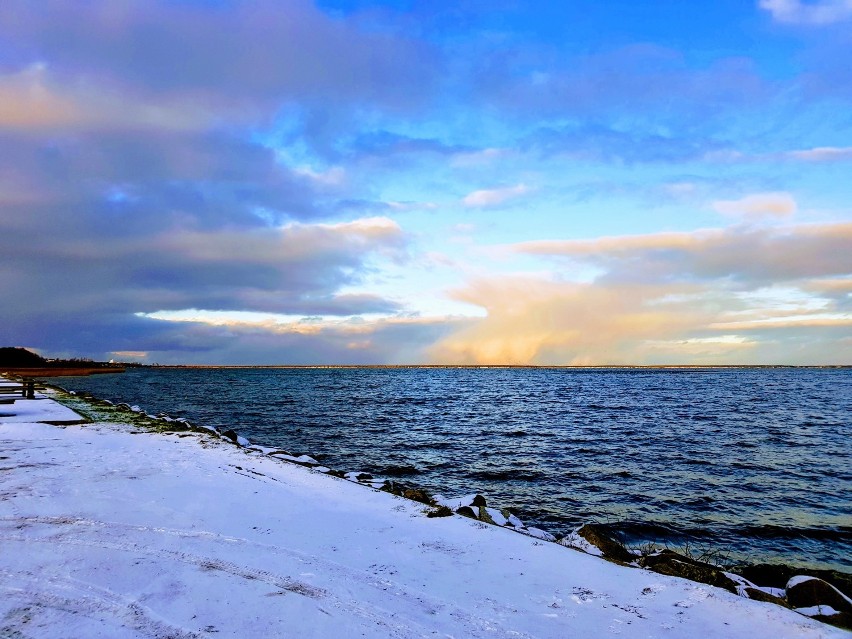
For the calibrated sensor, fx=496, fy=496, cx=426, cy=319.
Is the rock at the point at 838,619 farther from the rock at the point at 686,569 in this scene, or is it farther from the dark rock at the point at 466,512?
the dark rock at the point at 466,512

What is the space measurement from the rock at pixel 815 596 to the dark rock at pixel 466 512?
486 cm

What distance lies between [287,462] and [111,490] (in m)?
5.12

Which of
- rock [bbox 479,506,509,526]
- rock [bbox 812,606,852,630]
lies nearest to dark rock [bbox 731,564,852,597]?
rock [bbox 812,606,852,630]

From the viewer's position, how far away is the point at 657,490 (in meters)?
14.2

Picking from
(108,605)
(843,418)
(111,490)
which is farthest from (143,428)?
(843,418)

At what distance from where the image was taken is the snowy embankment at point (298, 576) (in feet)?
16.2

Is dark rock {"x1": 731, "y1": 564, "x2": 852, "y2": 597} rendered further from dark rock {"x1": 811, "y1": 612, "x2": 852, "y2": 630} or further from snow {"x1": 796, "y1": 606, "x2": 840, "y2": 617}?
dark rock {"x1": 811, "y1": 612, "x2": 852, "y2": 630}

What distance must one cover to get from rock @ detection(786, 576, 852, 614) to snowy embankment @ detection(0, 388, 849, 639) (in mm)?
891

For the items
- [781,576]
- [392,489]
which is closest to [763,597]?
[781,576]

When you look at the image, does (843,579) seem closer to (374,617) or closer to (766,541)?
(766,541)

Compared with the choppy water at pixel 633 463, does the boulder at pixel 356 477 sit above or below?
above

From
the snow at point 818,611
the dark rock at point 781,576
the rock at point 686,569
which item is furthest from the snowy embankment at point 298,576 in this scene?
the dark rock at point 781,576

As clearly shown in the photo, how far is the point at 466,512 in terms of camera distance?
9.55 m

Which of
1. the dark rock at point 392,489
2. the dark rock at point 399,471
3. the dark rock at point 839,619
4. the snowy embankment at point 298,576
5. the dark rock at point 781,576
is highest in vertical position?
the snowy embankment at point 298,576
